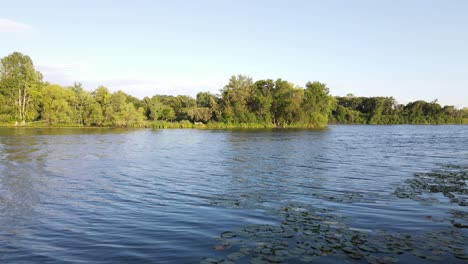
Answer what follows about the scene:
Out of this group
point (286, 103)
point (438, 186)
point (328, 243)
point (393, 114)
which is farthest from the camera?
point (393, 114)

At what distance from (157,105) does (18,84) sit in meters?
40.4

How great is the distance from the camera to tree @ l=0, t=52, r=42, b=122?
301 ft

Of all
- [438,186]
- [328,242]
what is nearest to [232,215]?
[328,242]

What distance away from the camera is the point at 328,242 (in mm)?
9352

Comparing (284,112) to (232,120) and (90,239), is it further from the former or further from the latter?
(90,239)

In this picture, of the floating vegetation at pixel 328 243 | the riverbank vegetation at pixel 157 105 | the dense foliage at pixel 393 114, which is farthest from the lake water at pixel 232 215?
the dense foliage at pixel 393 114

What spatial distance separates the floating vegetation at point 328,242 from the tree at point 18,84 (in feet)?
322

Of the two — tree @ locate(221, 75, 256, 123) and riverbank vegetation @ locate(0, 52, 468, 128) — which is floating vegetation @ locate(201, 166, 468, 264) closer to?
riverbank vegetation @ locate(0, 52, 468, 128)

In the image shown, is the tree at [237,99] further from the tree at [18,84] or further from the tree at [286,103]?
the tree at [18,84]

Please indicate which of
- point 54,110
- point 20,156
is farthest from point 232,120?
point 20,156

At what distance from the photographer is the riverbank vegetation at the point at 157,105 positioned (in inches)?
3649

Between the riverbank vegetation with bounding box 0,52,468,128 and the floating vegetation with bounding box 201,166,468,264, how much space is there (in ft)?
304

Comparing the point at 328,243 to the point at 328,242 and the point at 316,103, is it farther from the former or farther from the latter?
the point at 316,103

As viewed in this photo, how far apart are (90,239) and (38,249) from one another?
129cm
